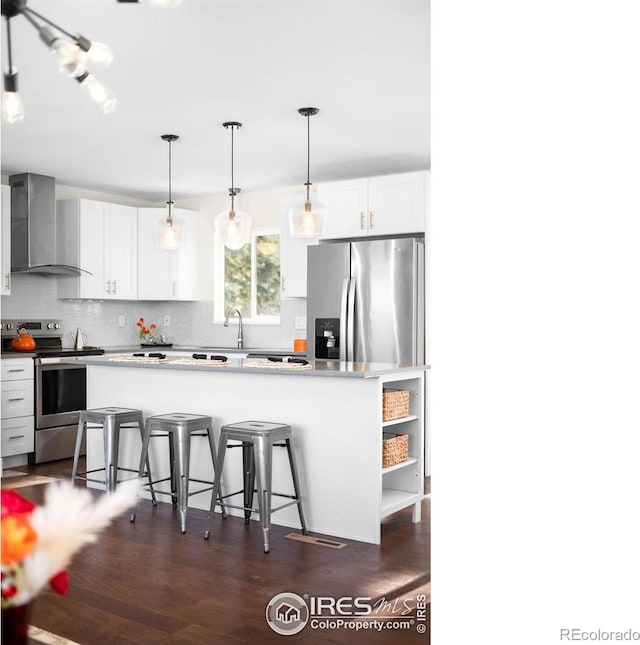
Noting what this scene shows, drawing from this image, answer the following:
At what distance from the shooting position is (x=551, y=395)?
1.54m

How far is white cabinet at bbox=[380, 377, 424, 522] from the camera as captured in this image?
3.94m

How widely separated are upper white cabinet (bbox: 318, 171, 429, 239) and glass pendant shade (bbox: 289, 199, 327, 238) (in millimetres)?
1315

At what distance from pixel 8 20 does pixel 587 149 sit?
141 centimetres

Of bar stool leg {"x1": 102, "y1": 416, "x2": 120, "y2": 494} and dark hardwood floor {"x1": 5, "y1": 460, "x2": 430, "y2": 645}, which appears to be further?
bar stool leg {"x1": 102, "y1": 416, "x2": 120, "y2": 494}

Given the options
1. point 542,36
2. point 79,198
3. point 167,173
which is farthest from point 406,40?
point 79,198

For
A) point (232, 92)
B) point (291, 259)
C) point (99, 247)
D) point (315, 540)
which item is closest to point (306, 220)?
point (232, 92)

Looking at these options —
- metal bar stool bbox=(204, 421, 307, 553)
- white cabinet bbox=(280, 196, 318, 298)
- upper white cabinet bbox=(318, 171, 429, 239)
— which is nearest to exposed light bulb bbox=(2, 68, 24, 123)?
metal bar stool bbox=(204, 421, 307, 553)

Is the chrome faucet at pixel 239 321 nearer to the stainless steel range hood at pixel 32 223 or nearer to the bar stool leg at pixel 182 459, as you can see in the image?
the stainless steel range hood at pixel 32 223

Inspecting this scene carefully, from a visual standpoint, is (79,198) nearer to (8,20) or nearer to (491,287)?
(8,20)

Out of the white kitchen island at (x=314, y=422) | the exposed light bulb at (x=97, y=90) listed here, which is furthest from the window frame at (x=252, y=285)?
the exposed light bulb at (x=97, y=90)

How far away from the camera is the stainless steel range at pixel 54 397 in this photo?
18.0ft

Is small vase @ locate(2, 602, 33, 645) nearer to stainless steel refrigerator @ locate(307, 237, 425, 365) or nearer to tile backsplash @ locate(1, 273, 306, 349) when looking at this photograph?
stainless steel refrigerator @ locate(307, 237, 425, 365)

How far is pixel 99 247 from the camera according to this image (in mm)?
6277

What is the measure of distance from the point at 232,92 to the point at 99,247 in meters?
3.04
